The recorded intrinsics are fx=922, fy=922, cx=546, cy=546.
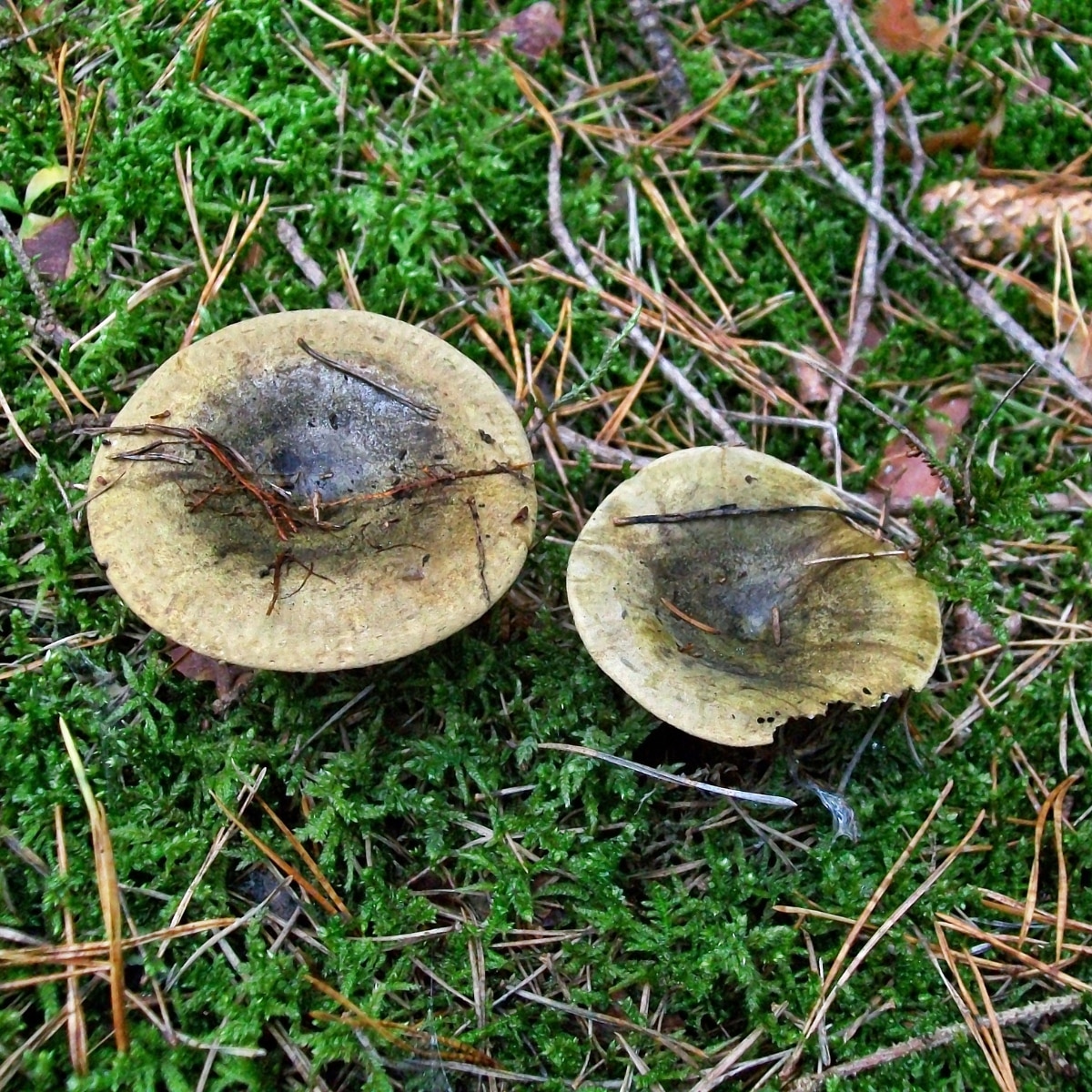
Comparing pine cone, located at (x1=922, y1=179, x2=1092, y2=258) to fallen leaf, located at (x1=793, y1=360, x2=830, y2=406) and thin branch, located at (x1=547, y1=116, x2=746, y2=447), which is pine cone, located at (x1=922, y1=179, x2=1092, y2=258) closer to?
fallen leaf, located at (x1=793, y1=360, x2=830, y2=406)

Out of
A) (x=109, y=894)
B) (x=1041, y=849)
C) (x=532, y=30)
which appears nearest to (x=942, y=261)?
(x=532, y=30)

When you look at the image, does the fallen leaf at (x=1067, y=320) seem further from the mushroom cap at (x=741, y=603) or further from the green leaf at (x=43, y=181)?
the green leaf at (x=43, y=181)

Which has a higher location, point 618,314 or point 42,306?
point 42,306

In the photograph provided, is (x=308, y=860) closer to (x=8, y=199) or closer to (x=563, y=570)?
(x=563, y=570)

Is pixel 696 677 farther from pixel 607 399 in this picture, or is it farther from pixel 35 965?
pixel 35 965

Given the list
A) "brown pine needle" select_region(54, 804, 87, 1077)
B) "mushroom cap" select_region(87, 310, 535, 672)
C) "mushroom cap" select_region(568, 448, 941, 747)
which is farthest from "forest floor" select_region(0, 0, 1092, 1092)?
"mushroom cap" select_region(87, 310, 535, 672)

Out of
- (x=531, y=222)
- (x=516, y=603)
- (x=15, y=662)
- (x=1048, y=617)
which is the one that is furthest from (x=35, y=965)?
(x=1048, y=617)

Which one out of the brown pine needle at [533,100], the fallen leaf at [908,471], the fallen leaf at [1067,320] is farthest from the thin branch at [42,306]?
the fallen leaf at [1067,320]
